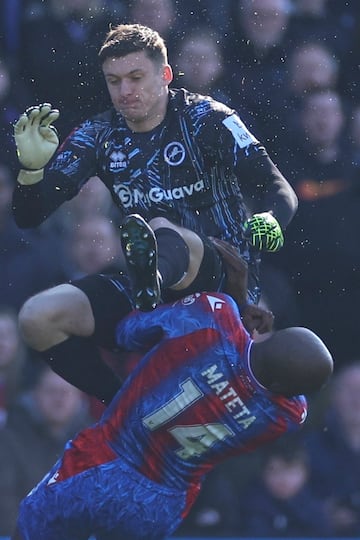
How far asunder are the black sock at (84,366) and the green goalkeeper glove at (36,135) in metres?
0.79

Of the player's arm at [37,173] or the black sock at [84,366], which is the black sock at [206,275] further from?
the player's arm at [37,173]

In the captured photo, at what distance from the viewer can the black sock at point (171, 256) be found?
254 inches

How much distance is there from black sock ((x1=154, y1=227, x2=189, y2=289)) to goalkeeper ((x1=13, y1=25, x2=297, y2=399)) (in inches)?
1.6

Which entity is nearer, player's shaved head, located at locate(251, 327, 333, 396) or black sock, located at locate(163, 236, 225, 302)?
player's shaved head, located at locate(251, 327, 333, 396)

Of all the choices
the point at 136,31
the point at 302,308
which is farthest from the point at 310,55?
the point at 136,31

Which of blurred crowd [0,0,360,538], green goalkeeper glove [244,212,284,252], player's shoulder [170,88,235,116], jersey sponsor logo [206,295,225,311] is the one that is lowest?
blurred crowd [0,0,360,538]

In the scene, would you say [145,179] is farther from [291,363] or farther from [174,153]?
[291,363]

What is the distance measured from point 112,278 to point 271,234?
0.78m

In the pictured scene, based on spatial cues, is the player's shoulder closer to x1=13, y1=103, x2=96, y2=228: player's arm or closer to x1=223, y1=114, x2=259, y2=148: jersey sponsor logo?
x1=223, y1=114, x2=259, y2=148: jersey sponsor logo

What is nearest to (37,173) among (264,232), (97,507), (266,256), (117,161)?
(117,161)

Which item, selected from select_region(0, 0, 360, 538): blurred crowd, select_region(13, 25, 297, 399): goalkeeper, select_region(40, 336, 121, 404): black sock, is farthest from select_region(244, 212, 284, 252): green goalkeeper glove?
select_region(0, 0, 360, 538): blurred crowd

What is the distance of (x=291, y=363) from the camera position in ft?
20.3

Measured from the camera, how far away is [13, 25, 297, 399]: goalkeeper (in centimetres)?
678

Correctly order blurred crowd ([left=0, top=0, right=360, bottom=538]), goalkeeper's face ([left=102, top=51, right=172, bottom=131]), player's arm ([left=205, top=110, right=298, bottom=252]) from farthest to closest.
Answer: blurred crowd ([left=0, top=0, right=360, bottom=538]) → goalkeeper's face ([left=102, top=51, right=172, bottom=131]) → player's arm ([left=205, top=110, right=298, bottom=252])
